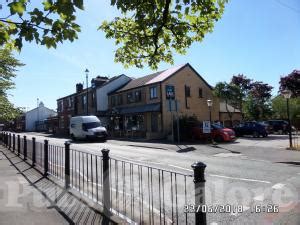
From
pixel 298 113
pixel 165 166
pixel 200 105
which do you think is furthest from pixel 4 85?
pixel 298 113

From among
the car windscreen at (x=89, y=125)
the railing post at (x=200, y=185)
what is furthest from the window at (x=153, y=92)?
the railing post at (x=200, y=185)

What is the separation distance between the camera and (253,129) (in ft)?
105

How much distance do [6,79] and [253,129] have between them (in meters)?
22.3

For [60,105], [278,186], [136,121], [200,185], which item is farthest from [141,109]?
[200,185]

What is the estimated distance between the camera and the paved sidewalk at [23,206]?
6000 mm

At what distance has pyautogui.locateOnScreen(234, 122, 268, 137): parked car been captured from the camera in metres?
31.6

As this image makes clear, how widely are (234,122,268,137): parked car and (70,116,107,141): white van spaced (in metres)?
13.5

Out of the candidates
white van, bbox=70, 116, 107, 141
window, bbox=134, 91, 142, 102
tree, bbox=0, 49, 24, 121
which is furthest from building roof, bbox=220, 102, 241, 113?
tree, bbox=0, 49, 24, 121

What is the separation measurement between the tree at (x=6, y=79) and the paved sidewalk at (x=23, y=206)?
13.8 m

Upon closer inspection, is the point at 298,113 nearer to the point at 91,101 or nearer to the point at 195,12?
the point at 91,101

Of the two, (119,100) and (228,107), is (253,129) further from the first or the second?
(119,100)

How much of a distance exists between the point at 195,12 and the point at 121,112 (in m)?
32.5

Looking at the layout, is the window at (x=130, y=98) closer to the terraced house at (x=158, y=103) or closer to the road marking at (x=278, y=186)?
the terraced house at (x=158, y=103)

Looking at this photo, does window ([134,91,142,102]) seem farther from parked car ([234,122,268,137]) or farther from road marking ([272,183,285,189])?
road marking ([272,183,285,189])
